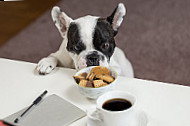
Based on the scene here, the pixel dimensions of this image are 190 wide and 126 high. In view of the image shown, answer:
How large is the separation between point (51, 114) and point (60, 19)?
1.65ft

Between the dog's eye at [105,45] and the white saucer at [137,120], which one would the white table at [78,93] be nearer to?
the white saucer at [137,120]

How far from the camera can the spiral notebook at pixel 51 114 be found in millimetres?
879

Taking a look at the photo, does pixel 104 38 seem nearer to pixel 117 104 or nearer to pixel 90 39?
pixel 90 39

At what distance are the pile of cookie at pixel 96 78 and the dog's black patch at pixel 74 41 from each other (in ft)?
0.46

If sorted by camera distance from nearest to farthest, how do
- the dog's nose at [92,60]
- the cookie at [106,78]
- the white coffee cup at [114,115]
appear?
the white coffee cup at [114,115] → the cookie at [106,78] → the dog's nose at [92,60]

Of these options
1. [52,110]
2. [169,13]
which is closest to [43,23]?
[169,13]

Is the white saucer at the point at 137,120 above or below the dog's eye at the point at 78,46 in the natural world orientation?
below

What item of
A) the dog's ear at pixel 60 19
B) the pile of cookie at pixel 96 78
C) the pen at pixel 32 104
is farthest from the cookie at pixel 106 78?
the dog's ear at pixel 60 19

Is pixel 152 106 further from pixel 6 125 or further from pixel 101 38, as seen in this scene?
pixel 6 125

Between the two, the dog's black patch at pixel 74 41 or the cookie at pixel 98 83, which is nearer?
the cookie at pixel 98 83

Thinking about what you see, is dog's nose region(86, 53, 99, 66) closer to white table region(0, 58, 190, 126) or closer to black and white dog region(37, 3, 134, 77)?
black and white dog region(37, 3, 134, 77)

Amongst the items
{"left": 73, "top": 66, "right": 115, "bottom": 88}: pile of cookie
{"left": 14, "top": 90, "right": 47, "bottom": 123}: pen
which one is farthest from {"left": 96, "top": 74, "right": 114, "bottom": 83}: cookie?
{"left": 14, "top": 90, "right": 47, "bottom": 123}: pen

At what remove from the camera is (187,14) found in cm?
284

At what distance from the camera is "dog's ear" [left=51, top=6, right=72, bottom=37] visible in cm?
121
